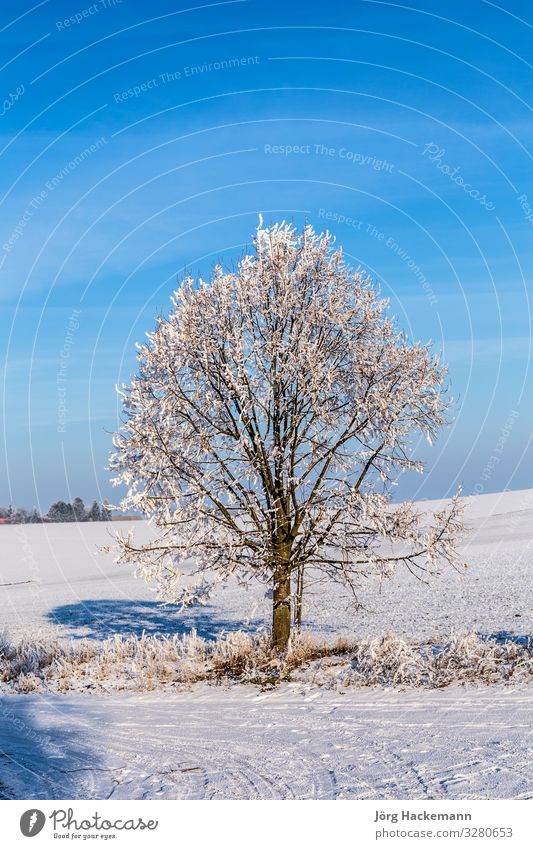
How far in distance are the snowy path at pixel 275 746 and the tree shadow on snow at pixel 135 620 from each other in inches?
318

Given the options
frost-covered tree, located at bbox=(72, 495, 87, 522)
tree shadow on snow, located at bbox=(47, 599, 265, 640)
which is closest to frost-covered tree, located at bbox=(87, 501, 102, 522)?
frost-covered tree, located at bbox=(72, 495, 87, 522)

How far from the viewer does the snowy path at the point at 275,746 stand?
793 cm

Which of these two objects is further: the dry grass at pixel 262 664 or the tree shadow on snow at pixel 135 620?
the tree shadow on snow at pixel 135 620

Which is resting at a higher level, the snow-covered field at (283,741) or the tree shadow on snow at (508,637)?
the tree shadow on snow at (508,637)

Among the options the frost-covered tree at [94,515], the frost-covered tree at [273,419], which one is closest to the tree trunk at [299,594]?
the frost-covered tree at [273,419]

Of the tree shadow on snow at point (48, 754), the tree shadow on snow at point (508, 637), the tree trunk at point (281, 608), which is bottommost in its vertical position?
the tree shadow on snow at point (48, 754)

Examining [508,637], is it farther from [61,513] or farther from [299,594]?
[61,513]

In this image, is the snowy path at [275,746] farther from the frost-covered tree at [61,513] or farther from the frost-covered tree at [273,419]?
the frost-covered tree at [61,513]

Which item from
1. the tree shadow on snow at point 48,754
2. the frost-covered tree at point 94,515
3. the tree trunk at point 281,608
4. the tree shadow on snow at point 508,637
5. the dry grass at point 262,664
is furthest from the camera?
the frost-covered tree at point 94,515

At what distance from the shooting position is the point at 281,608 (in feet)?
51.0

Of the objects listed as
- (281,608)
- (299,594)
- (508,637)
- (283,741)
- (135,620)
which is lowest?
(283,741)

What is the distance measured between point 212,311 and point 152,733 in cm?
713

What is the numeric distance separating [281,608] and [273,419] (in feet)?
11.5

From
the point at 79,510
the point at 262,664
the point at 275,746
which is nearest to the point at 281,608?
the point at 262,664
